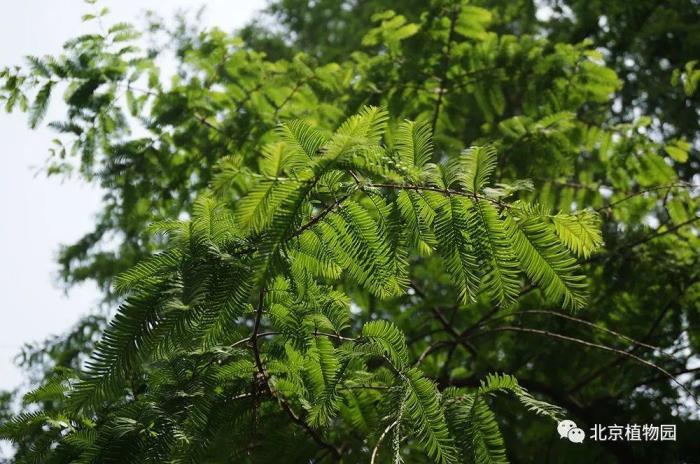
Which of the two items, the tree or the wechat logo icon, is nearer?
the tree

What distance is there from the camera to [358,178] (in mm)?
1352

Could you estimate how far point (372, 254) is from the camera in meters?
1.42

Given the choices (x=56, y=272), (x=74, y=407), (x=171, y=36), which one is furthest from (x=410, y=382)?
(x=56, y=272)

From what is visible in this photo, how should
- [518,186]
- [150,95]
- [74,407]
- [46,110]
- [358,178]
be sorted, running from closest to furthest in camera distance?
[74,407] < [358,178] < [518,186] < [46,110] < [150,95]

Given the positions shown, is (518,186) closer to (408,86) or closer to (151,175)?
(408,86)

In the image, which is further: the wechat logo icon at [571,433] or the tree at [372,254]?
the wechat logo icon at [571,433]

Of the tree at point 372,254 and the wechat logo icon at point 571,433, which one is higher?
the tree at point 372,254

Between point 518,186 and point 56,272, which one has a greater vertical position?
point 518,186

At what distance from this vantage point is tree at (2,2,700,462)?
130 cm

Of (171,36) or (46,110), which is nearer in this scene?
(46,110)

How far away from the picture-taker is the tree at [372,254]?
1299 mm

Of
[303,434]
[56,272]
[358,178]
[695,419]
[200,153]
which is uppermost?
[358,178]

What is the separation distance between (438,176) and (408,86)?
2.13 m

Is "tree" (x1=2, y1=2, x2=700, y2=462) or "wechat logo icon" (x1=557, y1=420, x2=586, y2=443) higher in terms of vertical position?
"tree" (x1=2, y1=2, x2=700, y2=462)
